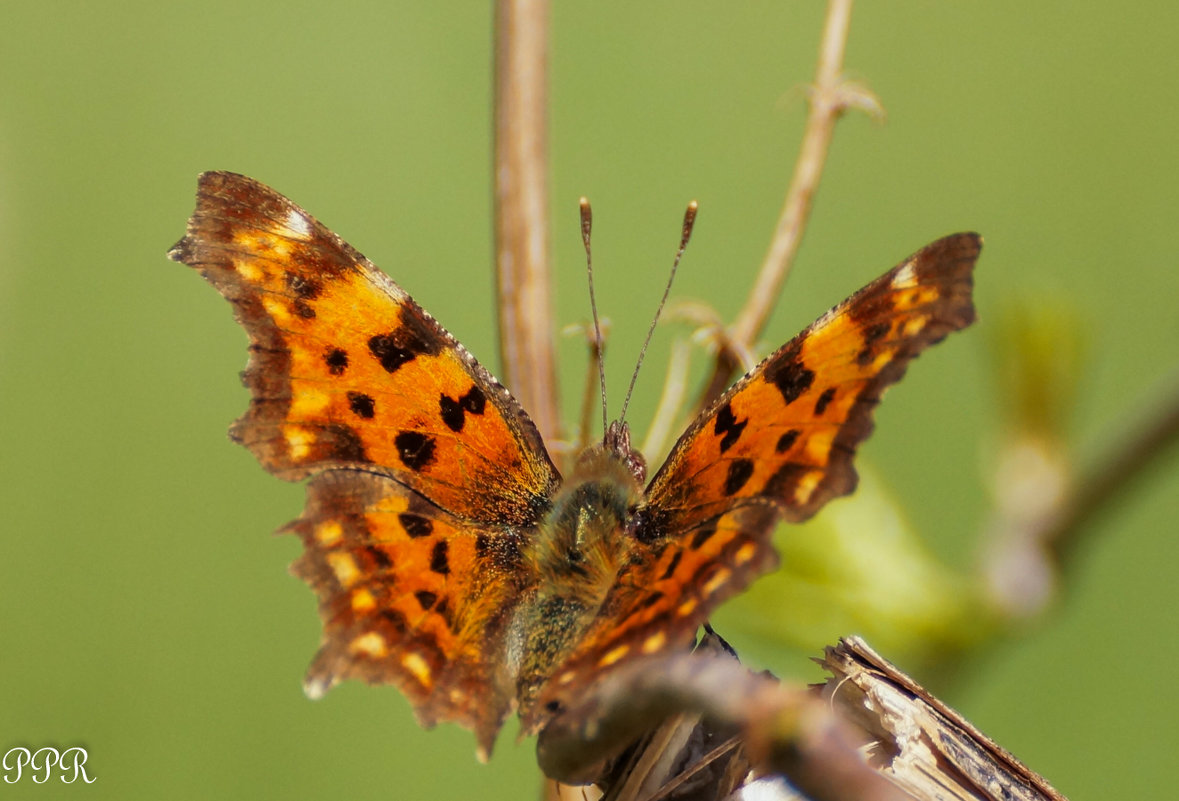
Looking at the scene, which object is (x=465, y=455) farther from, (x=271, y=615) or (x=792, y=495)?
(x=271, y=615)

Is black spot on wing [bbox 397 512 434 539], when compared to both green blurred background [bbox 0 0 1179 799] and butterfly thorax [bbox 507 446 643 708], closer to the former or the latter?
butterfly thorax [bbox 507 446 643 708]

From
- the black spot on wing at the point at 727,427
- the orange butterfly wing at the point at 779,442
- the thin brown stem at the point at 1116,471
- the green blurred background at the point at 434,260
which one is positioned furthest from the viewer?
the green blurred background at the point at 434,260

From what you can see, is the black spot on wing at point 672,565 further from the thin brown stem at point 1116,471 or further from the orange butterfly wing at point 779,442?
the thin brown stem at point 1116,471

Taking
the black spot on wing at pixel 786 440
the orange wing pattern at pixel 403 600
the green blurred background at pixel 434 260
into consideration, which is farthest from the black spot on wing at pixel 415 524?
the green blurred background at pixel 434 260

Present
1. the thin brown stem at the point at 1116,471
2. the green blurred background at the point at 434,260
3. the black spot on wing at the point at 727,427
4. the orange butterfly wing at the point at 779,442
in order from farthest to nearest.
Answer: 1. the green blurred background at the point at 434,260
2. the thin brown stem at the point at 1116,471
3. the black spot on wing at the point at 727,427
4. the orange butterfly wing at the point at 779,442

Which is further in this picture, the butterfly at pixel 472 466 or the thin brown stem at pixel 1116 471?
the thin brown stem at pixel 1116 471

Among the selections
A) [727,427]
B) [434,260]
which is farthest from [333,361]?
[434,260]

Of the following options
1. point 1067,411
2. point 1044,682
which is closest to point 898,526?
point 1067,411

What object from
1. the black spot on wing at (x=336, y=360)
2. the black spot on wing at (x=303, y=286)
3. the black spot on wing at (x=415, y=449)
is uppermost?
the black spot on wing at (x=303, y=286)
